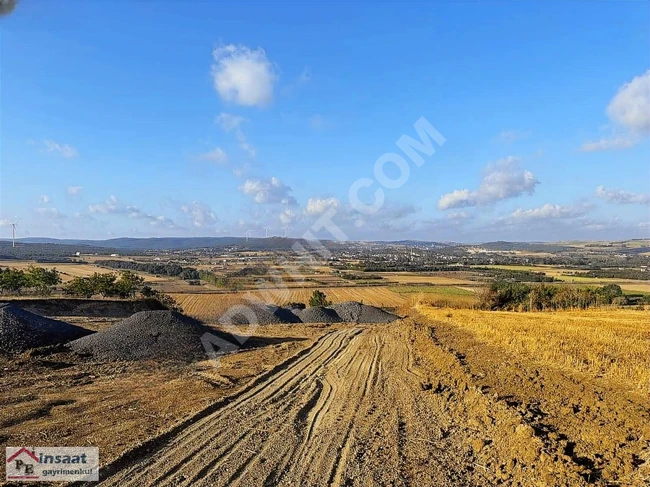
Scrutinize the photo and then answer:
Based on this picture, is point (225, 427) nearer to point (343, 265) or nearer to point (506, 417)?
point (506, 417)

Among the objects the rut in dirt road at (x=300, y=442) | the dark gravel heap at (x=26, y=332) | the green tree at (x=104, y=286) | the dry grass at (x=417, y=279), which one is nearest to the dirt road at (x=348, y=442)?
the rut in dirt road at (x=300, y=442)

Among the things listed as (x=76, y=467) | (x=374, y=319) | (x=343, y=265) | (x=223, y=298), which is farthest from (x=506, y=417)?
(x=343, y=265)

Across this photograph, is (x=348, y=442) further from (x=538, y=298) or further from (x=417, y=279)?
(x=417, y=279)

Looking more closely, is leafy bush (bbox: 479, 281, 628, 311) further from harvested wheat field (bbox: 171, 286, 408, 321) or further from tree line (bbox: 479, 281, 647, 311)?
harvested wheat field (bbox: 171, 286, 408, 321)

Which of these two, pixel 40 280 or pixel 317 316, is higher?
pixel 40 280

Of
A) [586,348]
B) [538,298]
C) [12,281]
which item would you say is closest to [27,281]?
[12,281]

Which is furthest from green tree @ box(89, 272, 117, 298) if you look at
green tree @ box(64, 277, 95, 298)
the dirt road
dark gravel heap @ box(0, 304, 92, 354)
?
the dirt road

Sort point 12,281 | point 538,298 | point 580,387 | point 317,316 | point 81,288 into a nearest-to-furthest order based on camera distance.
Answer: point 580,387 < point 317,316 < point 81,288 < point 12,281 < point 538,298

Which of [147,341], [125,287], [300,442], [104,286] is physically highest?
[300,442]
